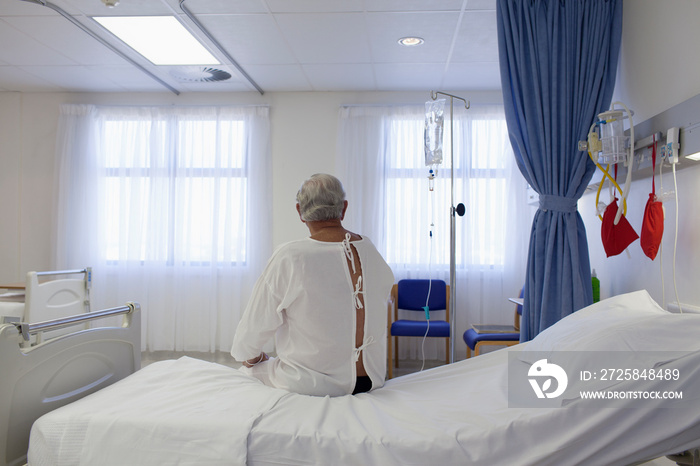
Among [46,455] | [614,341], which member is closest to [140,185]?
[46,455]

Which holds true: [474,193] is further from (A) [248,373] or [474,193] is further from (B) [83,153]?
(B) [83,153]

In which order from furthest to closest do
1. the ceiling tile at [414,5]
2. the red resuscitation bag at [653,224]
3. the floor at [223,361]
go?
the floor at [223,361] → the ceiling tile at [414,5] → the red resuscitation bag at [653,224]

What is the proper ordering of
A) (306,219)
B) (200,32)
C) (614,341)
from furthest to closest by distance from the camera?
(200,32) → (306,219) → (614,341)

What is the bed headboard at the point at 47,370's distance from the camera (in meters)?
1.54

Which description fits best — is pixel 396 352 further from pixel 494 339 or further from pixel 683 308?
pixel 683 308

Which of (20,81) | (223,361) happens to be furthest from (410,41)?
(20,81)

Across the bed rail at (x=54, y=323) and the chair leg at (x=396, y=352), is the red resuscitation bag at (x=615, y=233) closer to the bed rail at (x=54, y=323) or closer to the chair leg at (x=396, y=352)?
the bed rail at (x=54, y=323)

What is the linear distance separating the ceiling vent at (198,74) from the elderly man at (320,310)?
2.71 m

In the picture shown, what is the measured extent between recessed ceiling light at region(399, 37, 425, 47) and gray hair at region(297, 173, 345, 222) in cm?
199

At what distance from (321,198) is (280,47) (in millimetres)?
2187

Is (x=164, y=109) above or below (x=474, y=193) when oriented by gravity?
above

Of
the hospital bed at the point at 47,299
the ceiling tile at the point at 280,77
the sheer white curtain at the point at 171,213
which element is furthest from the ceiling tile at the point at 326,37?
the hospital bed at the point at 47,299

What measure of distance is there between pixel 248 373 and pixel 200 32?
7.88 feet

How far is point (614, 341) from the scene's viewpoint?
145 cm
